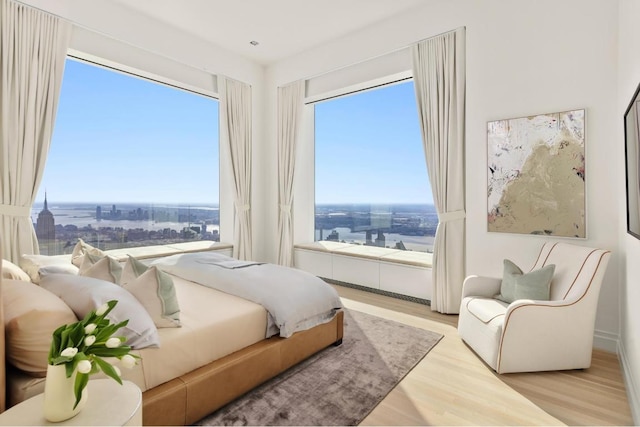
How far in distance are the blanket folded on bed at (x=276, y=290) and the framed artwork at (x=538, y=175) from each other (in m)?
1.89

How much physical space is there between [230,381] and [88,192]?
126 inches

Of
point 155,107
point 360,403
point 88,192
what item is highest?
point 155,107

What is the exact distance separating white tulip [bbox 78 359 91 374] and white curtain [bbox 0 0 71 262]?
2.80 metres

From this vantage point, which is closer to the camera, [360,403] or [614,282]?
[360,403]

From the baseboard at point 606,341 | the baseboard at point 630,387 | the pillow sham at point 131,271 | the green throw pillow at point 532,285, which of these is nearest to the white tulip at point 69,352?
the pillow sham at point 131,271

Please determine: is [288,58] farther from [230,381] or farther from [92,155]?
[230,381]

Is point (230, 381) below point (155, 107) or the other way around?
below

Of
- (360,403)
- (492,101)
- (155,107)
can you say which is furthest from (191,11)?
(360,403)

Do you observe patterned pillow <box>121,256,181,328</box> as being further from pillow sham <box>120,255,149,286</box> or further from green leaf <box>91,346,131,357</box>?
green leaf <box>91,346,131,357</box>

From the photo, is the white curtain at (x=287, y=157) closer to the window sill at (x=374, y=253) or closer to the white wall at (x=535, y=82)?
the window sill at (x=374, y=253)

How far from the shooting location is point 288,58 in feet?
16.6

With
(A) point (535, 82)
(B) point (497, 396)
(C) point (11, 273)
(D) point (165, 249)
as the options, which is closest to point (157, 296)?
(C) point (11, 273)

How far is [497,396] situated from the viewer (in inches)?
80.6

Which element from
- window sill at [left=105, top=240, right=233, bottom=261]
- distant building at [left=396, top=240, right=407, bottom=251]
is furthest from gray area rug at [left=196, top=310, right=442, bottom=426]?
window sill at [left=105, top=240, right=233, bottom=261]
